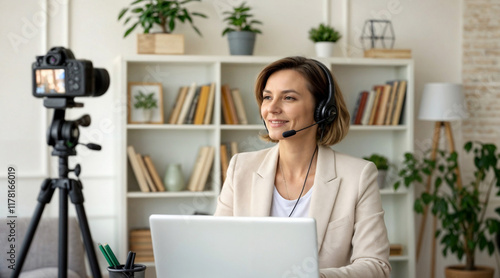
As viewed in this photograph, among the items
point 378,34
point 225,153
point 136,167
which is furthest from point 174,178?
point 378,34

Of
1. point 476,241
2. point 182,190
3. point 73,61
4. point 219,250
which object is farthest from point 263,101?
point 476,241

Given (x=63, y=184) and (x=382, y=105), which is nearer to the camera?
(x=63, y=184)

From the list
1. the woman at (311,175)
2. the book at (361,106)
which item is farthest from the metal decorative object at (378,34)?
the woman at (311,175)

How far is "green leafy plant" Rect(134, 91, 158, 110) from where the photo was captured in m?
4.13

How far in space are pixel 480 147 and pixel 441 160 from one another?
32 cm

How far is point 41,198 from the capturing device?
1.83 meters

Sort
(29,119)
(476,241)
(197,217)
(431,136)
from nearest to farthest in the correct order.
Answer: (197,217), (29,119), (476,241), (431,136)

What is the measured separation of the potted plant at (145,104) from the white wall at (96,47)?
0.13 meters

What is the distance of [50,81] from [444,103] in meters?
3.28

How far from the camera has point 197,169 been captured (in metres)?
4.24

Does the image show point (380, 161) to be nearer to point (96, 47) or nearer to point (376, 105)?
point (376, 105)

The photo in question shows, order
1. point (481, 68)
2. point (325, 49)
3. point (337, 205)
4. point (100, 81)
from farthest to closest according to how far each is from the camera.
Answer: point (481, 68), point (325, 49), point (337, 205), point (100, 81)

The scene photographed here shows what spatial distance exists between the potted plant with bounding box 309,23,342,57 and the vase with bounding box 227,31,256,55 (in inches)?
19.2

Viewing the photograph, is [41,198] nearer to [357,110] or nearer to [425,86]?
[357,110]
